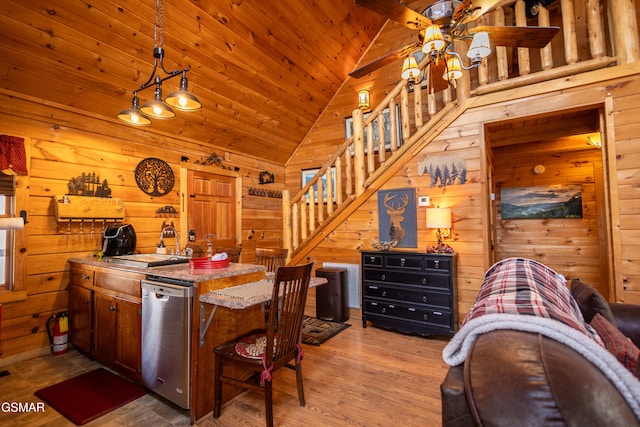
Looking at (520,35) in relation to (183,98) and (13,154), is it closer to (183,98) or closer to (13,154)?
(183,98)

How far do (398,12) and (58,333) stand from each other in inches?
171

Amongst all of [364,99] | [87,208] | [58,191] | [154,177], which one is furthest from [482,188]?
[58,191]

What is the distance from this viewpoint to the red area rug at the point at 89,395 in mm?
2076

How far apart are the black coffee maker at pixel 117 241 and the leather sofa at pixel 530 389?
11.2ft

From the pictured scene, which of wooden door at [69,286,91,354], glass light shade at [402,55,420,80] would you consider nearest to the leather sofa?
glass light shade at [402,55,420,80]

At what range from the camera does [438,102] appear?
13.6 feet

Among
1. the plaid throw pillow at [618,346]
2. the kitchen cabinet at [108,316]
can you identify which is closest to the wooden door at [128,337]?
the kitchen cabinet at [108,316]

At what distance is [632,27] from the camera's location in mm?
2771

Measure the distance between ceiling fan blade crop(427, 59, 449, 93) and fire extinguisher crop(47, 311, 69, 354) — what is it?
443cm

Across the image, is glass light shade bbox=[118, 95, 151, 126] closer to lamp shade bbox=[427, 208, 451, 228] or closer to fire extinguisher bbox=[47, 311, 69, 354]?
fire extinguisher bbox=[47, 311, 69, 354]

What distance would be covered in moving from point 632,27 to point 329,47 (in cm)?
354

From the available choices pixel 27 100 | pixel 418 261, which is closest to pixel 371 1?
pixel 418 261

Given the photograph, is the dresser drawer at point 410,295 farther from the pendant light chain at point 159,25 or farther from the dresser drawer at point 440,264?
the pendant light chain at point 159,25

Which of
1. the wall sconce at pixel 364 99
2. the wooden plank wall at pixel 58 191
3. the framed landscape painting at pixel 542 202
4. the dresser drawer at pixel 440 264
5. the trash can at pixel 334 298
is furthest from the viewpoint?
the wall sconce at pixel 364 99
